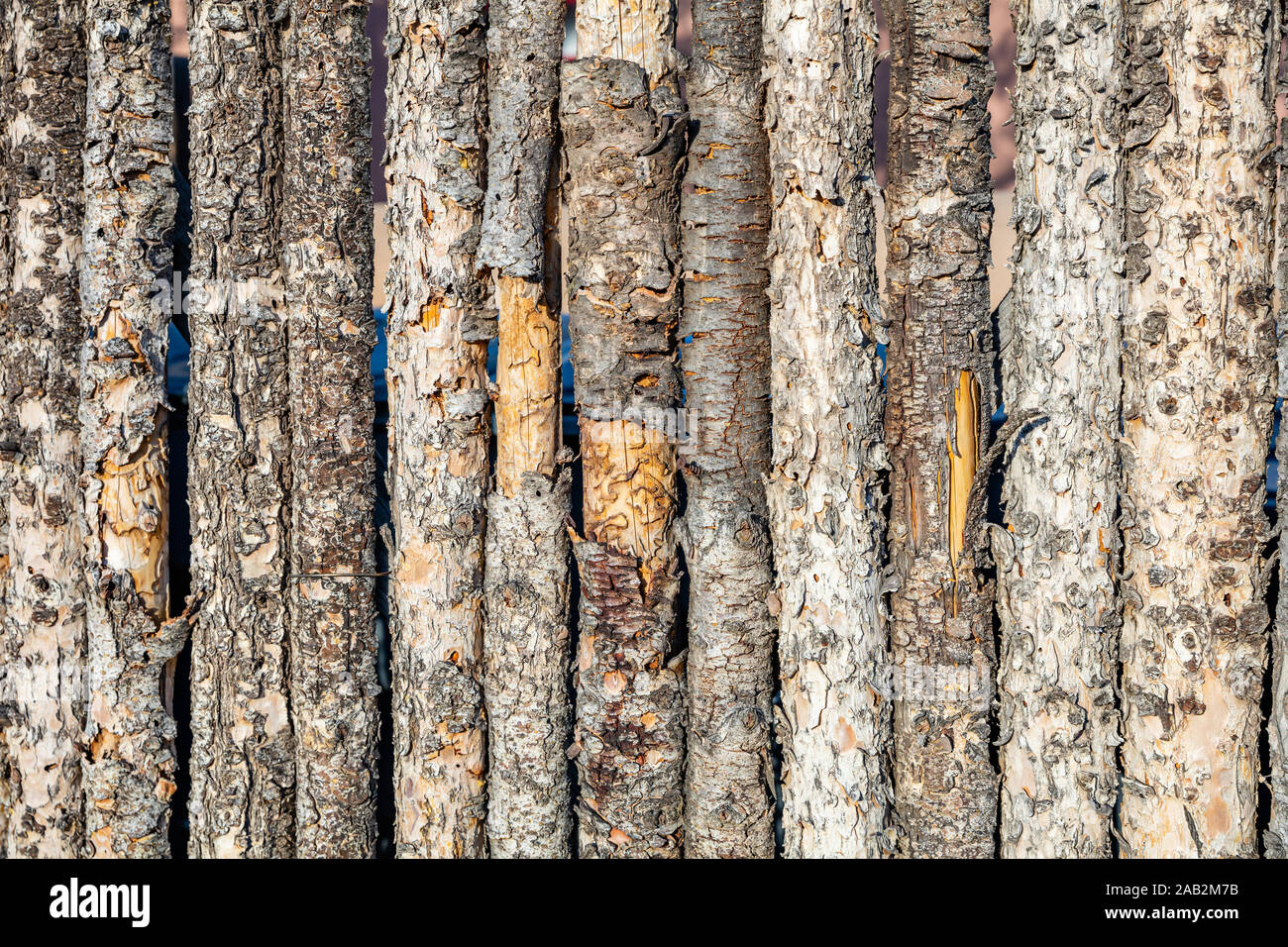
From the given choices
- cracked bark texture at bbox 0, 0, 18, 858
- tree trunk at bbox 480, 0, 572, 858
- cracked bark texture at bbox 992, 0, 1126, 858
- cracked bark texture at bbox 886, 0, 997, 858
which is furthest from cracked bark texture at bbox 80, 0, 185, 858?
cracked bark texture at bbox 992, 0, 1126, 858

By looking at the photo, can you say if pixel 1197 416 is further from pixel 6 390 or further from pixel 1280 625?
pixel 6 390

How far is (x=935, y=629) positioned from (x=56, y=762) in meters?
3.13

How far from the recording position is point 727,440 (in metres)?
2.75

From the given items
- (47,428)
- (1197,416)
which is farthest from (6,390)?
(1197,416)

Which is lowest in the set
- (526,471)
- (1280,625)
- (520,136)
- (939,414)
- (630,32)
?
(1280,625)

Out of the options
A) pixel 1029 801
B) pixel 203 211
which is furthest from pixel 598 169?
pixel 1029 801

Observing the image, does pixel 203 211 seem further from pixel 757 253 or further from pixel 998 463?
pixel 998 463

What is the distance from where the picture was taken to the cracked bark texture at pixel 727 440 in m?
2.67

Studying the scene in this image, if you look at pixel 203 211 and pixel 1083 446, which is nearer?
pixel 1083 446

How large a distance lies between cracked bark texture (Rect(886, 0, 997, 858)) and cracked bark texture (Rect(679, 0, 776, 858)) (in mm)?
414

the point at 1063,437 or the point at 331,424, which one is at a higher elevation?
the point at 331,424

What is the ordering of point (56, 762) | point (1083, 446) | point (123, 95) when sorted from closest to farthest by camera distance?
point (1083, 446) < point (123, 95) < point (56, 762)

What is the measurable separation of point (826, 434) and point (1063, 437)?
27.7 inches

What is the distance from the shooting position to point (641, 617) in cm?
281
